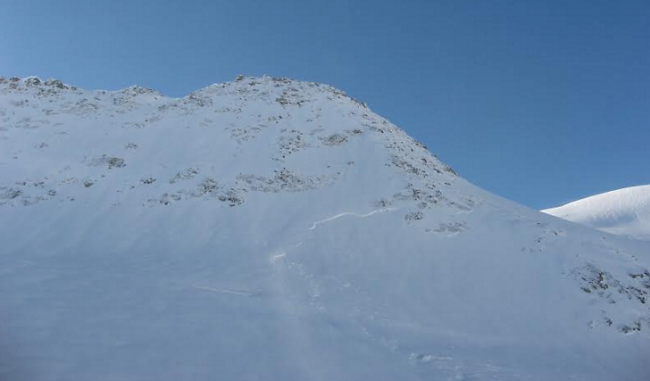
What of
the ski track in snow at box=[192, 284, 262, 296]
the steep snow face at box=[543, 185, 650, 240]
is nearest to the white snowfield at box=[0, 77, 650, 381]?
the ski track in snow at box=[192, 284, 262, 296]

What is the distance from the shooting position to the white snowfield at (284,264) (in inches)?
390

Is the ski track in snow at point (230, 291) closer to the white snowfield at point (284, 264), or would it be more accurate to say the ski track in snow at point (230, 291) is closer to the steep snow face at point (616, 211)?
the white snowfield at point (284, 264)

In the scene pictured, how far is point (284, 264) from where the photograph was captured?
→ 54.3 ft

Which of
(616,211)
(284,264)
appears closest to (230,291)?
(284,264)

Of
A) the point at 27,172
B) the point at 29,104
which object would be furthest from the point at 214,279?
the point at 29,104

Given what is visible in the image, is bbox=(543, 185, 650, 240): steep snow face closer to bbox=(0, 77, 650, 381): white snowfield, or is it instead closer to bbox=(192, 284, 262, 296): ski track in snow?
bbox=(0, 77, 650, 381): white snowfield

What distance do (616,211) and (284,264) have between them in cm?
5015

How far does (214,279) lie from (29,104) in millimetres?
29737

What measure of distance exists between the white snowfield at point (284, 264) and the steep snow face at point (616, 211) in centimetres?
2777

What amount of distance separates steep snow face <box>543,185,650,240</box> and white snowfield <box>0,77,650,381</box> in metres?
27.8

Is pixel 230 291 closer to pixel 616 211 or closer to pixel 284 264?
pixel 284 264

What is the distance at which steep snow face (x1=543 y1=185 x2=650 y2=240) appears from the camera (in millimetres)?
45094

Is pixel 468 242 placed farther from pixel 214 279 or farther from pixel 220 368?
pixel 220 368

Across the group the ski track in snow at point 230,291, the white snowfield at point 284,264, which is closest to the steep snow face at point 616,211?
the white snowfield at point 284,264
